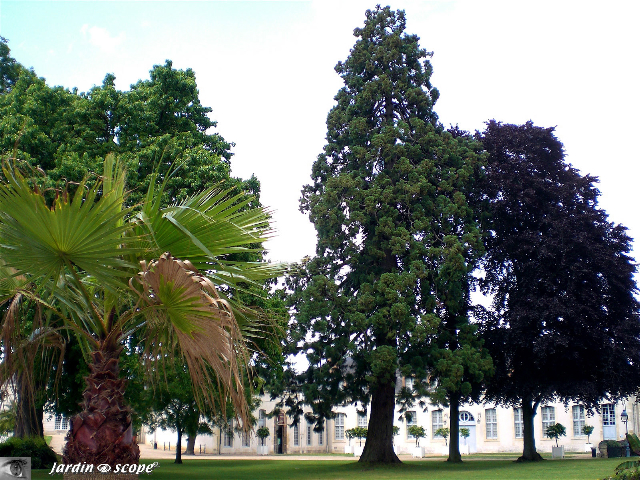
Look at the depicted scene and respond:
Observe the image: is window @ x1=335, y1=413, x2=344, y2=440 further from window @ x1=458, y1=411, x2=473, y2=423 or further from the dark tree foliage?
the dark tree foliage

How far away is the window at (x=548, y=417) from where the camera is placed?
1712 inches

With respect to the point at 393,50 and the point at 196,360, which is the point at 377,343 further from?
the point at 196,360

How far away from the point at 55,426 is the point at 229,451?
1771cm

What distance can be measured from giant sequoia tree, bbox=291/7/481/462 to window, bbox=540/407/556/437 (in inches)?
863

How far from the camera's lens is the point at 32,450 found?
17.2 metres

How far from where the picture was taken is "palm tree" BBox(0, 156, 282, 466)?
5.14m

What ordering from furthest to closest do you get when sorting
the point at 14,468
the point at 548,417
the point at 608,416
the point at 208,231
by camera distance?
the point at 548,417
the point at 608,416
the point at 14,468
the point at 208,231

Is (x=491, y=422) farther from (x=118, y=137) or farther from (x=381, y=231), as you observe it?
(x=118, y=137)

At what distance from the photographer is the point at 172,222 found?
563 centimetres

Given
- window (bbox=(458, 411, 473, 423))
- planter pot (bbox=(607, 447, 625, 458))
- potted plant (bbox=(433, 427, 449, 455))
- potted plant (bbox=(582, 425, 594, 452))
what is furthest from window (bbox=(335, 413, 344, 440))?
planter pot (bbox=(607, 447, 625, 458))

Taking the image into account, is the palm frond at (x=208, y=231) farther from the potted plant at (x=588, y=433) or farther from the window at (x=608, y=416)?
the window at (x=608, y=416)

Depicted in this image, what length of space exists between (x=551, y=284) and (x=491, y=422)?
23.8 meters

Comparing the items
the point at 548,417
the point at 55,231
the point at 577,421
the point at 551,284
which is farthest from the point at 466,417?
the point at 55,231

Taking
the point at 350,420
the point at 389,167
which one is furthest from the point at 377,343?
the point at 350,420
